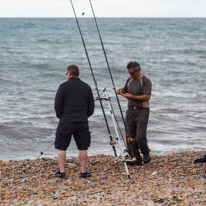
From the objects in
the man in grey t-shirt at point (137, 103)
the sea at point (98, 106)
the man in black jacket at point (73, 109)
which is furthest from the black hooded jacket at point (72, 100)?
the man in grey t-shirt at point (137, 103)

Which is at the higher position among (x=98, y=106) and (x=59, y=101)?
(x=59, y=101)

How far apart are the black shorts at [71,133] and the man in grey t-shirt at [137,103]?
861 mm

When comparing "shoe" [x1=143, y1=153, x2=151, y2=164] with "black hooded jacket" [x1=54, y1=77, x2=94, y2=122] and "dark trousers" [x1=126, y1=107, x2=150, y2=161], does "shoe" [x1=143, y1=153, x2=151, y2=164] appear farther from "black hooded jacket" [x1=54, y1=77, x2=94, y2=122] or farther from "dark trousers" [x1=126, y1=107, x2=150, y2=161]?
"black hooded jacket" [x1=54, y1=77, x2=94, y2=122]

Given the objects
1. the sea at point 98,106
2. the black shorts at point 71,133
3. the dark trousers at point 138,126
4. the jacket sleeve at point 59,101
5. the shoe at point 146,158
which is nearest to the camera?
the jacket sleeve at point 59,101

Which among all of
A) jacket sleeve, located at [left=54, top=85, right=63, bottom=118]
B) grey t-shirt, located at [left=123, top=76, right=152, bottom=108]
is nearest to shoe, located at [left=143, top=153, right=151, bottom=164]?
grey t-shirt, located at [left=123, top=76, right=152, bottom=108]

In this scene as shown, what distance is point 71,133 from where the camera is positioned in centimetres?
656

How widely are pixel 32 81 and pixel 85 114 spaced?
16.4 metres

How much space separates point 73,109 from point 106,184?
118 centimetres

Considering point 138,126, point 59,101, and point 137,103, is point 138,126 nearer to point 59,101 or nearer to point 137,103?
point 137,103

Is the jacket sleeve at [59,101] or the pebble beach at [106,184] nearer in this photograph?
the pebble beach at [106,184]

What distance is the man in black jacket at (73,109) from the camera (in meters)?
6.41

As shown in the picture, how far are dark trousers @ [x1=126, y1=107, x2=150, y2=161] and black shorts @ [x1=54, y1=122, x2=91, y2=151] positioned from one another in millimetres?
864

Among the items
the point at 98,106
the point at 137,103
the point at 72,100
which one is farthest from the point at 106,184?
the point at 98,106

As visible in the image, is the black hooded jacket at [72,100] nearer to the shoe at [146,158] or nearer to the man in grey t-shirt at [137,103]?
the man in grey t-shirt at [137,103]
